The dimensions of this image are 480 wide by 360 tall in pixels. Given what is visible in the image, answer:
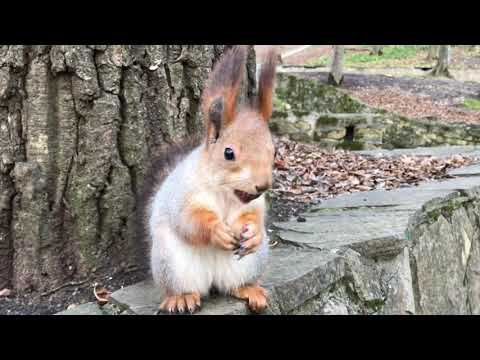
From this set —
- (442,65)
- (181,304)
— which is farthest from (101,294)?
(442,65)

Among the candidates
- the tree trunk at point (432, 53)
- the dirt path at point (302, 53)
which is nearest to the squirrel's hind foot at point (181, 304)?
the dirt path at point (302, 53)

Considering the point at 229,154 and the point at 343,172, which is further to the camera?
the point at 343,172

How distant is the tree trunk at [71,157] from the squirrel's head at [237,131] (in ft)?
2.09

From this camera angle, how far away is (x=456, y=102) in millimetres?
12539

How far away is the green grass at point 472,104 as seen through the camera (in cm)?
1218

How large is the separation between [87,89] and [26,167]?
37 cm

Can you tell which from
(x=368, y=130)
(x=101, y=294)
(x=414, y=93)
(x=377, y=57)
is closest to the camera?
(x=101, y=294)

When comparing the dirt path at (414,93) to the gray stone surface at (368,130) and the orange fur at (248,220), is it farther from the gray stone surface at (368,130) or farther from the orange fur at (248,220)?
the orange fur at (248,220)

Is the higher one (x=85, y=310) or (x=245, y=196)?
(x=245, y=196)

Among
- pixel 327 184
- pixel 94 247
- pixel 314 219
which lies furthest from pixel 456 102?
pixel 94 247

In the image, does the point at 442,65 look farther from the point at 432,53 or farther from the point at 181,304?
the point at 181,304

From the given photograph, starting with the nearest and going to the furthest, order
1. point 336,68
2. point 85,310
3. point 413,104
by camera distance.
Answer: point 85,310
point 413,104
point 336,68

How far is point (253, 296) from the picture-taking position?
74.4 inches

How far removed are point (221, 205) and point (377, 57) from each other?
1863 centimetres
